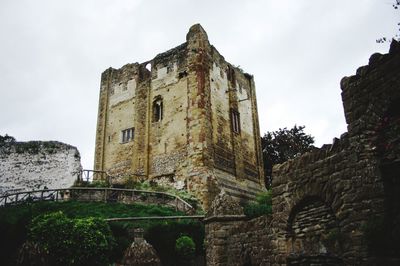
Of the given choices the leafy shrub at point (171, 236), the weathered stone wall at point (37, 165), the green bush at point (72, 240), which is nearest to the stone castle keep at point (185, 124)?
the weathered stone wall at point (37, 165)

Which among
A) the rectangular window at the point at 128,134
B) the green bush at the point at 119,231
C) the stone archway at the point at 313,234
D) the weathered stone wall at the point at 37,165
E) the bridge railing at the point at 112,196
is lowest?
the stone archway at the point at 313,234

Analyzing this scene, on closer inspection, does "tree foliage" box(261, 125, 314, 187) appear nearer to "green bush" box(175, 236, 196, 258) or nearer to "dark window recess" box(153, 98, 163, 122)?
"dark window recess" box(153, 98, 163, 122)

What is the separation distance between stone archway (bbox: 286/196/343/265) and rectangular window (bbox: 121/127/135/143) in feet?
71.8

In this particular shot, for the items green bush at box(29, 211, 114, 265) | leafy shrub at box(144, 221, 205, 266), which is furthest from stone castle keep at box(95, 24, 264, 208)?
green bush at box(29, 211, 114, 265)

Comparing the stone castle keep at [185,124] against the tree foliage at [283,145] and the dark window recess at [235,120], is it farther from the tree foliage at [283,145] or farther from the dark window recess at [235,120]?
the tree foliage at [283,145]

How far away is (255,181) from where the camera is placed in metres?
28.8

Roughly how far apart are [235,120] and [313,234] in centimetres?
2177

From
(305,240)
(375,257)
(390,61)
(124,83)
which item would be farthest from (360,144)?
(124,83)

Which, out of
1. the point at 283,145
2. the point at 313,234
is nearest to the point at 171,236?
the point at 313,234

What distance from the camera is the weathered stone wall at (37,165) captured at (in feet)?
83.3

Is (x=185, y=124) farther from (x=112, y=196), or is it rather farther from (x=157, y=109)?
(x=112, y=196)

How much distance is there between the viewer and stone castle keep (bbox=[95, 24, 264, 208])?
24.7 m

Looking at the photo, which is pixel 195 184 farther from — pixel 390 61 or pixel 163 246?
pixel 390 61

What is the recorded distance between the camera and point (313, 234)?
7273 mm
